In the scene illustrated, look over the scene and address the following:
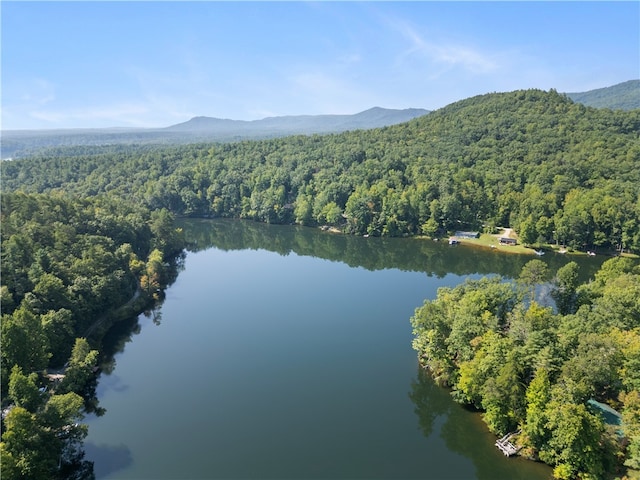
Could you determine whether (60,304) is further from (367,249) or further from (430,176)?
(430,176)

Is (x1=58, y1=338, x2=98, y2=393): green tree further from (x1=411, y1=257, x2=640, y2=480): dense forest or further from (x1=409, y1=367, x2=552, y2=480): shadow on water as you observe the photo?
(x1=411, y1=257, x2=640, y2=480): dense forest

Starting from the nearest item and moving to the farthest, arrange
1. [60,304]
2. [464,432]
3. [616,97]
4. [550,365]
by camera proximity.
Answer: [550,365], [464,432], [60,304], [616,97]

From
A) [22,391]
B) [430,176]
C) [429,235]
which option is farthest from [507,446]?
[430,176]

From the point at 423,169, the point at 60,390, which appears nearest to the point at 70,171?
the point at 423,169

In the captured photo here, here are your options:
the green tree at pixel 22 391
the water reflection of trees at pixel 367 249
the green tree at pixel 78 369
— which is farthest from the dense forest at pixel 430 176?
the green tree at pixel 22 391

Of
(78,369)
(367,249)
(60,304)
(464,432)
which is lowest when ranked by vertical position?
(367,249)

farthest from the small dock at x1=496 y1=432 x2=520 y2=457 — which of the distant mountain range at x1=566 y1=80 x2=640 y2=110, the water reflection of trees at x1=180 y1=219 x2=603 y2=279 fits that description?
the distant mountain range at x1=566 y1=80 x2=640 y2=110
